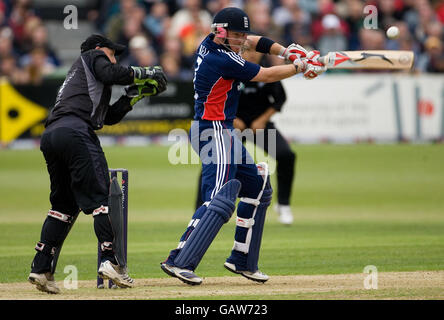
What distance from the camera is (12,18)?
2362cm

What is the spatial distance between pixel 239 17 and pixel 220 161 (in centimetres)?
126

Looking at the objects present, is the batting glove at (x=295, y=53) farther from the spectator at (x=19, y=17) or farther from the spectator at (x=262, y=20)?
the spectator at (x=19, y=17)

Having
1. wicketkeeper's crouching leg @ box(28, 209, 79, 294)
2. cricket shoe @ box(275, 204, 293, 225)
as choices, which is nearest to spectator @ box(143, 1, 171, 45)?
cricket shoe @ box(275, 204, 293, 225)

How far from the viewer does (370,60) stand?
8477mm

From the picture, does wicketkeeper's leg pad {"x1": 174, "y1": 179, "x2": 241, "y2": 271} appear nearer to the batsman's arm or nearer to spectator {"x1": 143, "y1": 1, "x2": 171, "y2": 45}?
the batsman's arm

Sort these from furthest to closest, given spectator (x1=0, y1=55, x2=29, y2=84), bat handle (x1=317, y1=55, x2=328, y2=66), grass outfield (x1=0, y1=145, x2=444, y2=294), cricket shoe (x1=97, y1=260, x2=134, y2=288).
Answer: spectator (x1=0, y1=55, x2=29, y2=84)
grass outfield (x1=0, y1=145, x2=444, y2=294)
bat handle (x1=317, y1=55, x2=328, y2=66)
cricket shoe (x1=97, y1=260, x2=134, y2=288)

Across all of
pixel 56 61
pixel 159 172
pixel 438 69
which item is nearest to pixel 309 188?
pixel 159 172

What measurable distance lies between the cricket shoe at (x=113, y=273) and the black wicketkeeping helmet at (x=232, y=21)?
222 cm

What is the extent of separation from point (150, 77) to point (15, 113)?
13.5m

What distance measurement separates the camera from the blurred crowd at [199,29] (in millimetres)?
21812

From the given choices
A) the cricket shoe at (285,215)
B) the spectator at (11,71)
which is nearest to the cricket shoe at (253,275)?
the cricket shoe at (285,215)

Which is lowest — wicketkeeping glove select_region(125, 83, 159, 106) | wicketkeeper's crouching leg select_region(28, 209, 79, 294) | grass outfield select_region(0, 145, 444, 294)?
grass outfield select_region(0, 145, 444, 294)

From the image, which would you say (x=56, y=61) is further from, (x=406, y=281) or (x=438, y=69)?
(x=406, y=281)

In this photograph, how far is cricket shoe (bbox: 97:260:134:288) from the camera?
23.6 feet
